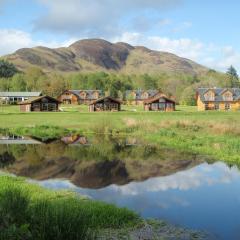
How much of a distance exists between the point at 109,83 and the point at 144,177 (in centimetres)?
15212

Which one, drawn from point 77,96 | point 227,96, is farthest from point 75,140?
point 77,96

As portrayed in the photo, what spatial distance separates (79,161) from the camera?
3219 centimetres

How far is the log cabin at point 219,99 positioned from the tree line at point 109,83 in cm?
2542

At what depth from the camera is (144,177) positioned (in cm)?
2638

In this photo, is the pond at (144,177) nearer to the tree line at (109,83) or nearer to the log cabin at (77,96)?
the log cabin at (77,96)

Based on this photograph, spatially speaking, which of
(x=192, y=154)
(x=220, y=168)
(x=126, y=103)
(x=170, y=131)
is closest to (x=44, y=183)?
(x=220, y=168)

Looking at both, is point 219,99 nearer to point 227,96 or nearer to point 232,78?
point 227,96

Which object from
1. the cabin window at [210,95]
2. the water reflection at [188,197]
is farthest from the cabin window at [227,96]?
the water reflection at [188,197]

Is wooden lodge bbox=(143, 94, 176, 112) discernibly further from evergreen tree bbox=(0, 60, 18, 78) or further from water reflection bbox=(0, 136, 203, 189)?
evergreen tree bbox=(0, 60, 18, 78)

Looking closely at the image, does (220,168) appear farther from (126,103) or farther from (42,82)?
(42,82)

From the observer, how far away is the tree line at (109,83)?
161 metres

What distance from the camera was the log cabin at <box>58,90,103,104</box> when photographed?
14725cm

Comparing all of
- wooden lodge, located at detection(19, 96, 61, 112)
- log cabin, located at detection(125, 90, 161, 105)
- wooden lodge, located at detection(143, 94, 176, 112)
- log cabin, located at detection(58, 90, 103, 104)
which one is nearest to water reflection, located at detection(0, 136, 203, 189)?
wooden lodge, located at detection(19, 96, 61, 112)

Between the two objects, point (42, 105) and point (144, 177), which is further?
point (42, 105)
